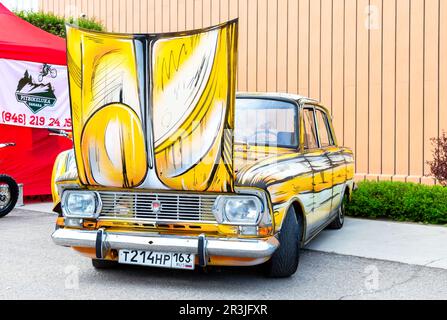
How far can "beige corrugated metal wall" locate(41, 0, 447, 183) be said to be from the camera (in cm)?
900

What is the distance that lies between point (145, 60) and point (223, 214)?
1338 millimetres

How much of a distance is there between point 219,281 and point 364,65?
20.2ft

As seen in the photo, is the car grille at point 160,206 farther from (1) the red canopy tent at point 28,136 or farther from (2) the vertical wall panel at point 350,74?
(2) the vertical wall panel at point 350,74

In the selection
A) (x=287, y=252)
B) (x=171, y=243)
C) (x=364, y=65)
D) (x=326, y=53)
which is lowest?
(x=287, y=252)

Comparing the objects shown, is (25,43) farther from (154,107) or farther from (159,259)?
(159,259)

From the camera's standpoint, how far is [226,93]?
4.21 m

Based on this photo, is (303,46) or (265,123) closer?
(265,123)

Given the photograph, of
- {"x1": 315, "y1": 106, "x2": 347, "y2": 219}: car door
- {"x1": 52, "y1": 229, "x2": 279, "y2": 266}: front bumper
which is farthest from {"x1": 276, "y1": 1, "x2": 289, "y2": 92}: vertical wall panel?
{"x1": 52, "y1": 229, "x2": 279, "y2": 266}: front bumper

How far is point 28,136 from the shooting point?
10094 millimetres

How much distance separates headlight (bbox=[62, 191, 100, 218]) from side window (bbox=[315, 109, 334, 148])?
271 cm

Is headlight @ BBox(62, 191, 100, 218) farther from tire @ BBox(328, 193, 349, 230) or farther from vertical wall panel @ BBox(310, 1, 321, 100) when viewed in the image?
vertical wall panel @ BBox(310, 1, 321, 100)

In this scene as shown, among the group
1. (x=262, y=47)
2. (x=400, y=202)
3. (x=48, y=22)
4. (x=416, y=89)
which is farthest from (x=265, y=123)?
(x=48, y=22)
